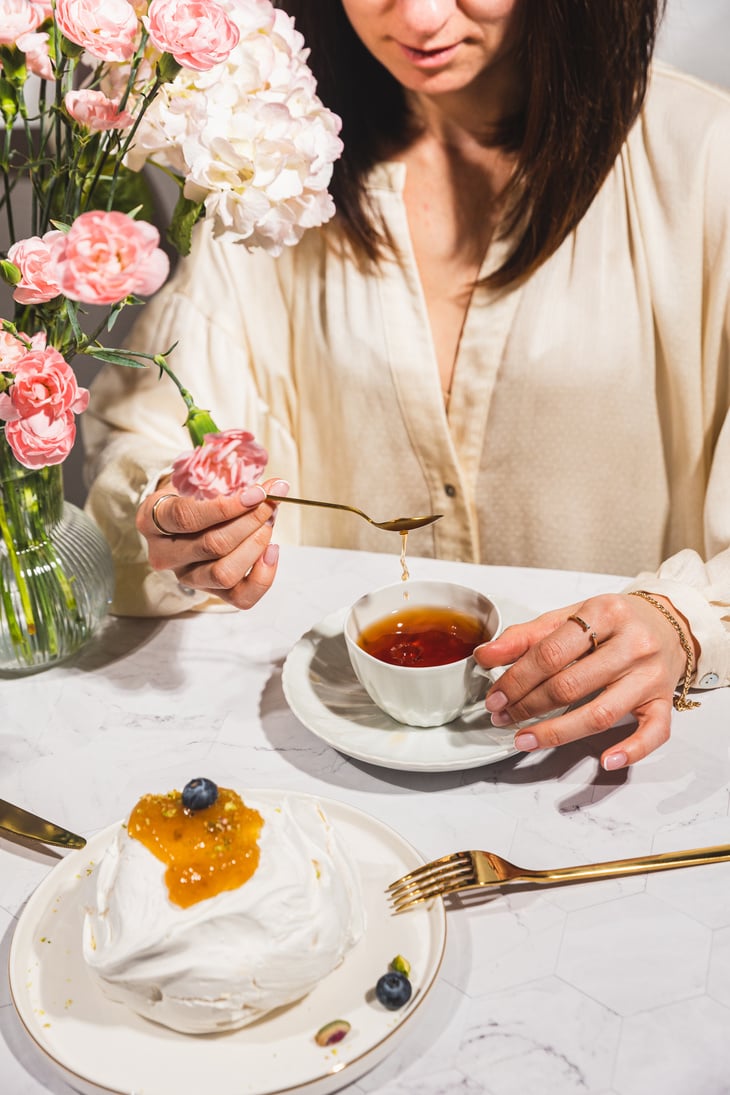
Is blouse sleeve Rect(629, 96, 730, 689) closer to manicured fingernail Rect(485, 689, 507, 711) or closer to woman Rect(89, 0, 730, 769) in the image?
woman Rect(89, 0, 730, 769)

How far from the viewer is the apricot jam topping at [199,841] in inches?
27.8

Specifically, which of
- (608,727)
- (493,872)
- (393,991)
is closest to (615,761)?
(608,727)

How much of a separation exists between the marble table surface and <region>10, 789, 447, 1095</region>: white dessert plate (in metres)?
0.04

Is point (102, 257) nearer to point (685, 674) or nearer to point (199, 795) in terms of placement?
point (199, 795)

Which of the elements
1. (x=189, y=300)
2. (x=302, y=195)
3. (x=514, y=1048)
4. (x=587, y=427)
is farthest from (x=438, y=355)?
(x=514, y=1048)

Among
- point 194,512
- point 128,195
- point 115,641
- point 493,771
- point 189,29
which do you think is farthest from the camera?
point 128,195

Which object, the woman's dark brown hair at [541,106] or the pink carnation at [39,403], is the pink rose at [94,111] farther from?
the woman's dark brown hair at [541,106]

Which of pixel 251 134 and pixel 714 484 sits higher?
pixel 251 134

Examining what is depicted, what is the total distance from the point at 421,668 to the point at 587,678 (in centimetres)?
17

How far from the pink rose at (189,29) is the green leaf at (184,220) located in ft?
0.69

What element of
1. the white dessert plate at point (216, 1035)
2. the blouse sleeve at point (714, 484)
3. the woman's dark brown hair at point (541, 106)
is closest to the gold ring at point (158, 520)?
the white dessert plate at point (216, 1035)

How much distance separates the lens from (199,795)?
2.43 feet

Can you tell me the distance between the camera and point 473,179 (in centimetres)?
167

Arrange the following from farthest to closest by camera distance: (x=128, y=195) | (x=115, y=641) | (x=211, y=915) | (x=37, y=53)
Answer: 1. (x=128, y=195)
2. (x=115, y=641)
3. (x=37, y=53)
4. (x=211, y=915)
